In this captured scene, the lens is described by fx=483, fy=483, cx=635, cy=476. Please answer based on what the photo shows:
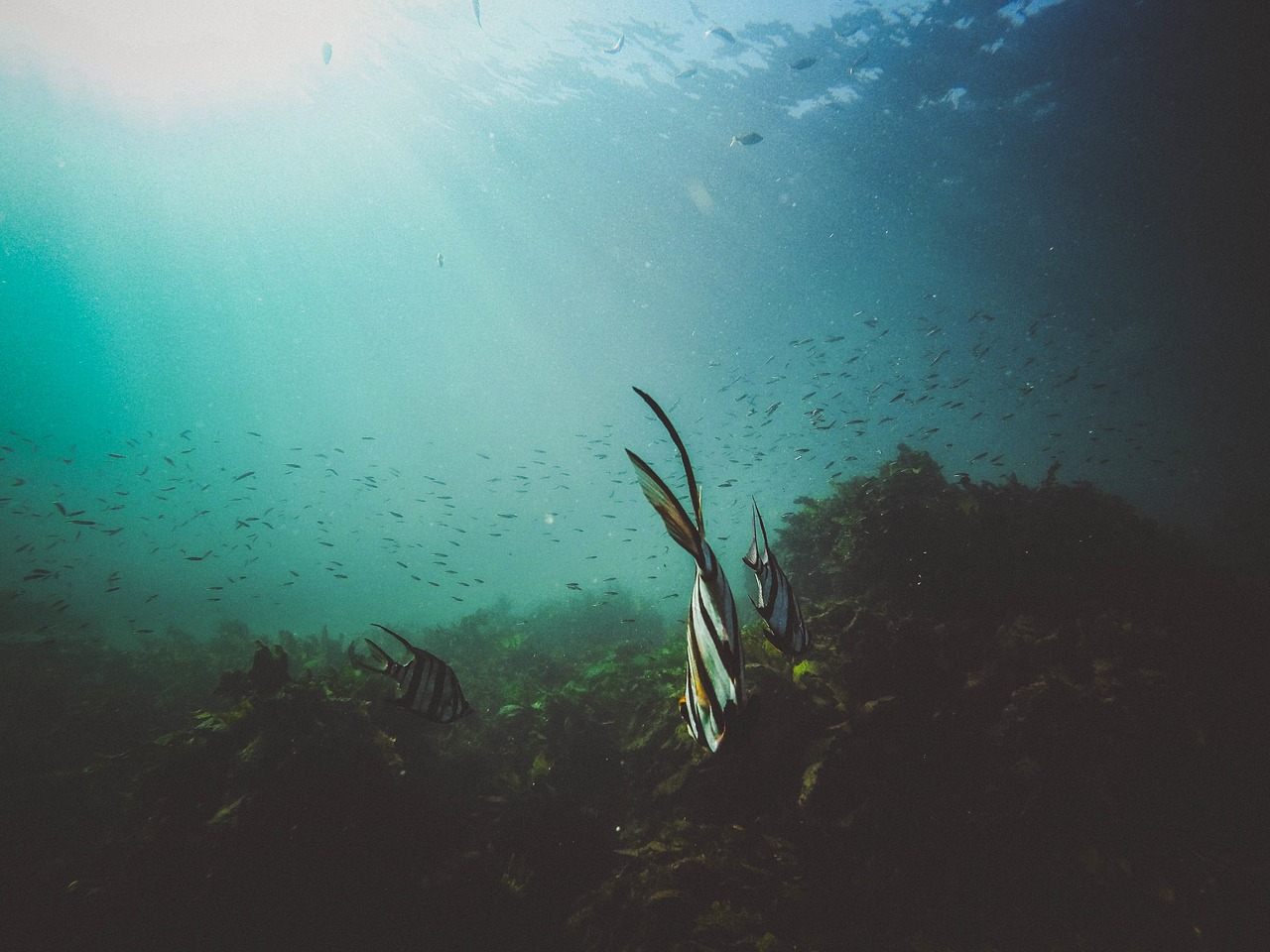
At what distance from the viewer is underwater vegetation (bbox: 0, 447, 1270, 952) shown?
4.24 metres

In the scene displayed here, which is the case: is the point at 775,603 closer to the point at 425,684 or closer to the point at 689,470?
the point at 689,470

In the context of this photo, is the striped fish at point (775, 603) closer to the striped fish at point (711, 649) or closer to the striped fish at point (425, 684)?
the striped fish at point (711, 649)

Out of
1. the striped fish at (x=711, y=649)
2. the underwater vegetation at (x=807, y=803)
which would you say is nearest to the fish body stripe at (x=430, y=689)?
the underwater vegetation at (x=807, y=803)

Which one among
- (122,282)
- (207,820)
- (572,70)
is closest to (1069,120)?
(572,70)

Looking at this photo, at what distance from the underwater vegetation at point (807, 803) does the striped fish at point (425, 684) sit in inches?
84.5

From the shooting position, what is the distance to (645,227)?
89.4 feet

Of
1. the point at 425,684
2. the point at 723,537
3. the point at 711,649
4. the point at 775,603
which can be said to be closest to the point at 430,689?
the point at 425,684

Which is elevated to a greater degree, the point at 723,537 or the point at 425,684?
the point at 723,537

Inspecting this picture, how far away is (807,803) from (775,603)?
3.98m

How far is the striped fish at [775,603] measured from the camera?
2.09 m

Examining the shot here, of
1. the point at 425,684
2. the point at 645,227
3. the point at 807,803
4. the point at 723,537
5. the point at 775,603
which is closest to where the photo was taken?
the point at 775,603

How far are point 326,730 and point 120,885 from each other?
202 cm

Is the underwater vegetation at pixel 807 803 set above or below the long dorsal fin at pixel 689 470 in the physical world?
below

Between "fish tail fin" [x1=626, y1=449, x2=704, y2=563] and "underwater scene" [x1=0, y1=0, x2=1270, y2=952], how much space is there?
112 millimetres
